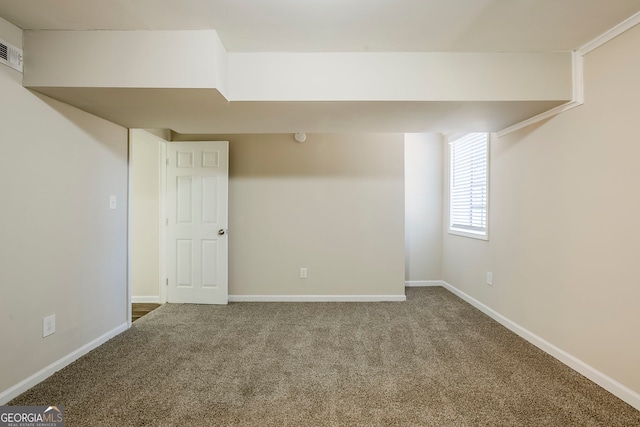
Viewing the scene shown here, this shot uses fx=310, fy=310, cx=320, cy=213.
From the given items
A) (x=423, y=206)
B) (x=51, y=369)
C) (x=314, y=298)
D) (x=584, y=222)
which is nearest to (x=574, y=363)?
(x=584, y=222)

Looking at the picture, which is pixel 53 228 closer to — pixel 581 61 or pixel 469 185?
pixel 581 61

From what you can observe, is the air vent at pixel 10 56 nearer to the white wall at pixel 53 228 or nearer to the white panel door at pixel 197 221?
the white wall at pixel 53 228

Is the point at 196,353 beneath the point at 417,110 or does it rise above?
beneath

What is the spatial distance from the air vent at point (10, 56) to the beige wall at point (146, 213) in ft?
6.28

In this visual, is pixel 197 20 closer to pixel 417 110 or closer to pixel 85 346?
pixel 417 110

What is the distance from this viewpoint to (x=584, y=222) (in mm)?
2156

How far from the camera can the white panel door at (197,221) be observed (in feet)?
12.4

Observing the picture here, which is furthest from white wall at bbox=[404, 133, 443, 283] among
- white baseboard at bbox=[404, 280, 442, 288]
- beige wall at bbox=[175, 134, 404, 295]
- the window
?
beige wall at bbox=[175, 134, 404, 295]

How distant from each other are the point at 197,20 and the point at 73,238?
181cm

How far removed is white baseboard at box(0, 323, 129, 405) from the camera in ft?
6.04

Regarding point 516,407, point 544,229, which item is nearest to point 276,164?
point 544,229

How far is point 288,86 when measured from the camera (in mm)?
2207

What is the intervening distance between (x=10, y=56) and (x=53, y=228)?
3.57ft

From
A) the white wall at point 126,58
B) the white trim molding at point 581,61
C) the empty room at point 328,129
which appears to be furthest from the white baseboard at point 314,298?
the white wall at point 126,58
